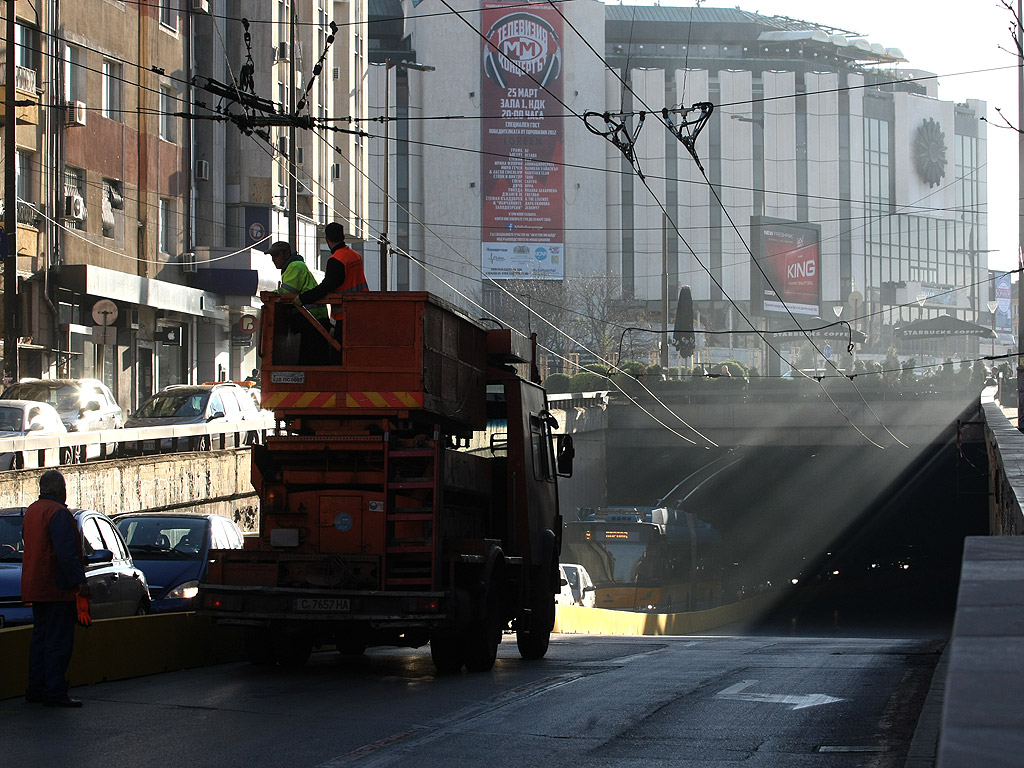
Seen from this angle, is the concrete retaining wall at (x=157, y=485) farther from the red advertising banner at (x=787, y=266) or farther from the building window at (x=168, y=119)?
the red advertising banner at (x=787, y=266)

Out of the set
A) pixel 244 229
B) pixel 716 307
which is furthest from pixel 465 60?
pixel 244 229

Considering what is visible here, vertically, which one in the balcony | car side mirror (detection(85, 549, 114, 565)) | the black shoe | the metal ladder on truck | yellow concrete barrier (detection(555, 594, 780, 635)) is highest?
the balcony

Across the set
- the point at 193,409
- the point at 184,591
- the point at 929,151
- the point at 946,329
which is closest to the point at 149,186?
the point at 193,409

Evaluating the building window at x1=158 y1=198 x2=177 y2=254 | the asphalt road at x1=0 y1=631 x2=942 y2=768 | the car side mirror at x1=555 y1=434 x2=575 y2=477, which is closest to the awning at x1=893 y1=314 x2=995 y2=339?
the building window at x1=158 y1=198 x2=177 y2=254

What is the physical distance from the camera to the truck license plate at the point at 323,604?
11.2 meters

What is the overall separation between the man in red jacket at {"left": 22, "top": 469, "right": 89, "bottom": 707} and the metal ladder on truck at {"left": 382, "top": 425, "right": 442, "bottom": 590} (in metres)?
2.68

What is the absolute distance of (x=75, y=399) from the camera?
27484 mm

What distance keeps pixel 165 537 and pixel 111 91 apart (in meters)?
24.1

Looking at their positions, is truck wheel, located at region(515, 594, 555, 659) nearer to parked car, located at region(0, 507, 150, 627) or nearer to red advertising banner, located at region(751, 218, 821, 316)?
parked car, located at region(0, 507, 150, 627)

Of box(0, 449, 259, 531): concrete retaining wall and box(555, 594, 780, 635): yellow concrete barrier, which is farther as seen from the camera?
box(555, 594, 780, 635): yellow concrete barrier

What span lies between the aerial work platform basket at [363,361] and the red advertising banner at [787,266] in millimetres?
88789

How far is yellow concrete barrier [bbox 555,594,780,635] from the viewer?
2583 centimetres

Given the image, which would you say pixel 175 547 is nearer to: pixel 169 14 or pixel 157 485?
pixel 157 485

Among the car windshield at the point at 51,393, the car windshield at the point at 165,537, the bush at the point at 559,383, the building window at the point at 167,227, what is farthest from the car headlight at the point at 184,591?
the bush at the point at 559,383
